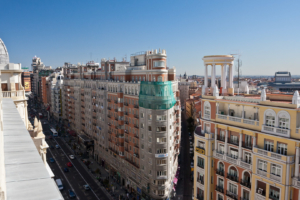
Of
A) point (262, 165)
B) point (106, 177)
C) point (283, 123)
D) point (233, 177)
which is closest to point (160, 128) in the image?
point (233, 177)

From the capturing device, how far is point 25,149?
9.62m

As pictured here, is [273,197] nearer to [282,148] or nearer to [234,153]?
[282,148]

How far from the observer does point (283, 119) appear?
2931cm

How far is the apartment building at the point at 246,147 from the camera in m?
28.1

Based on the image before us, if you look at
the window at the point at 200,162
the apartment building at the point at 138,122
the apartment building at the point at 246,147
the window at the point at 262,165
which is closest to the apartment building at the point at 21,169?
the apartment building at the point at 246,147

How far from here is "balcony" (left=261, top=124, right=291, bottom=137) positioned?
2850 cm

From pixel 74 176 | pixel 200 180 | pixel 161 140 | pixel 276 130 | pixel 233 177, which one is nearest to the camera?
pixel 276 130

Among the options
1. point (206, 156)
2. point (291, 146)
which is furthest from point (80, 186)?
point (291, 146)

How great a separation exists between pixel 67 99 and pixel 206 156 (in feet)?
335

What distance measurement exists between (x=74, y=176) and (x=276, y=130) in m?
65.0

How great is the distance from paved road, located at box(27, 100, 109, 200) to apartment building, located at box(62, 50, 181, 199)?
7.50 metres

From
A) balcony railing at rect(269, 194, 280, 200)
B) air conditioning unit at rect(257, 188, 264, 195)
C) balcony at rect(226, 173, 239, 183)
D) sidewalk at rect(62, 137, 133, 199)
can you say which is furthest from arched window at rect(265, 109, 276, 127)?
sidewalk at rect(62, 137, 133, 199)

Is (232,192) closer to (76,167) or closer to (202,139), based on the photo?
(202,139)

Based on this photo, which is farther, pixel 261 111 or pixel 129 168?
pixel 129 168
